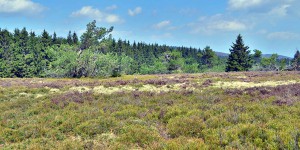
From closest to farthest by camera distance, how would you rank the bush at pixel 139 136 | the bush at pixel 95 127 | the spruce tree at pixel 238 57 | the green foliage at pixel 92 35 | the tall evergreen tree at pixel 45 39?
the bush at pixel 139 136, the bush at pixel 95 127, the green foliage at pixel 92 35, the spruce tree at pixel 238 57, the tall evergreen tree at pixel 45 39

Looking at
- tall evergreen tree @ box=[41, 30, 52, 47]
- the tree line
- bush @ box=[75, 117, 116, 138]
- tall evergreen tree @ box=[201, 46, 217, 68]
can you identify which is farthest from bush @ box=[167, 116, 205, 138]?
tall evergreen tree @ box=[201, 46, 217, 68]

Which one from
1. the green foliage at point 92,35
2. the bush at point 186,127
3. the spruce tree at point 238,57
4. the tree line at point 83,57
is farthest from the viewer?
the spruce tree at point 238,57

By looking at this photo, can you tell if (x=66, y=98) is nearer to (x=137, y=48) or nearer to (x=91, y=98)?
(x=91, y=98)

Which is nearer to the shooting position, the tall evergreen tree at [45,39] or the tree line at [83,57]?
the tree line at [83,57]

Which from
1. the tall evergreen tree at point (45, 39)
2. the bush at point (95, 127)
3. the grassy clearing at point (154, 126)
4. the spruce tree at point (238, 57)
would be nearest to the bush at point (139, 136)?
the grassy clearing at point (154, 126)

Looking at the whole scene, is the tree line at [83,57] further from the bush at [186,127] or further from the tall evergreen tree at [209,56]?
the bush at [186,127]

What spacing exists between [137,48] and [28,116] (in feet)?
381

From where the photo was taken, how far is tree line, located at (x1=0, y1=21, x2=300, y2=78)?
50.6m

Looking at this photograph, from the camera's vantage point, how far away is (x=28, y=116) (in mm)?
11734

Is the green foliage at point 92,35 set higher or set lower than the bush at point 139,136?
higher

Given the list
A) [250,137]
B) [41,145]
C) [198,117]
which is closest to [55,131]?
[41,145]

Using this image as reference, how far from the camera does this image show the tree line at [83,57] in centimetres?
5062

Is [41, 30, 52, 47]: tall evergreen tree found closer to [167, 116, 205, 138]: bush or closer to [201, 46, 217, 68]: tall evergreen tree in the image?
[201, 46, 217, 68]: tall evergreen tree

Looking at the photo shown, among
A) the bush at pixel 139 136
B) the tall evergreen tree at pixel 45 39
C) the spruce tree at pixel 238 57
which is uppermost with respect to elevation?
the tall evergreen tree at pixel 45 39
